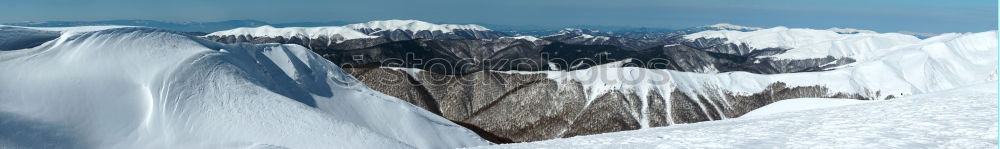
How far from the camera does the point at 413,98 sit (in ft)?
502

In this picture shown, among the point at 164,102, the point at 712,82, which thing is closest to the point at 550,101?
the point at 712,82

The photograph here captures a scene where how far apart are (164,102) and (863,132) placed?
25.3m

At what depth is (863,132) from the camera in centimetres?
1769

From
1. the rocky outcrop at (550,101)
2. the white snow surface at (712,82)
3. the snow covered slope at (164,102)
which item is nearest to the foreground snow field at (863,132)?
the snow covered slope at (164,102)

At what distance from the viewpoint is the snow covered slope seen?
867 inches

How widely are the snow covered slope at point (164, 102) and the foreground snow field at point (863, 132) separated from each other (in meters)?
12.0

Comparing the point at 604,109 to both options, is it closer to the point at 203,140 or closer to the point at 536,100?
the point at 536,100

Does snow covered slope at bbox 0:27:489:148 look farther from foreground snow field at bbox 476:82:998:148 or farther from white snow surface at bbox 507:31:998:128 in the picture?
white snow surface at bbox 507:31:998:128

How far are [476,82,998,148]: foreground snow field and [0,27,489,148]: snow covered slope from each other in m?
12.0

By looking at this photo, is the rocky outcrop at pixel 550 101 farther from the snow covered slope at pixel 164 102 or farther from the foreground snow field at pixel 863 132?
the foreground snow field at pixel 863 132

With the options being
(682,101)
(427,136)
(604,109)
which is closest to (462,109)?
(604,109)

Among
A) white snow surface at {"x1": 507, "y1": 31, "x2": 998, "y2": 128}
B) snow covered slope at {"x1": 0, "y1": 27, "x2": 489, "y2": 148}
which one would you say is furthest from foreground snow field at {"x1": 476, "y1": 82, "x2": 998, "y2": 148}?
white snow surface at {"x1": 507, "y1": 31, "x2": 998, "y2": 128}

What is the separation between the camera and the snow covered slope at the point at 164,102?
867 inches

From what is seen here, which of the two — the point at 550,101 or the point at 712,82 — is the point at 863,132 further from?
the point at 712,82
